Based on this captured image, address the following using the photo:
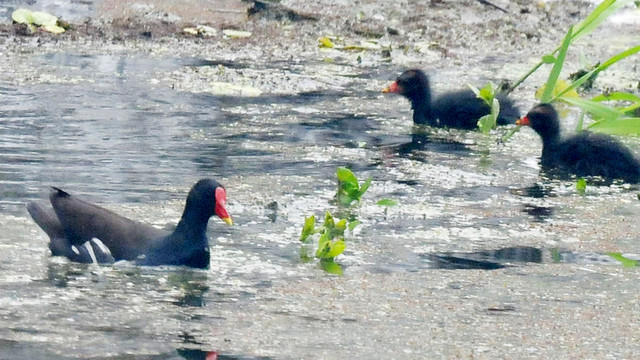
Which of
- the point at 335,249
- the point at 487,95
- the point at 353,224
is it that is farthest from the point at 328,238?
the point at 487,95

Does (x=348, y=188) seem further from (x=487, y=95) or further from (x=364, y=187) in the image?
(x=487, y=95)

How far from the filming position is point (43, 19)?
13.8m

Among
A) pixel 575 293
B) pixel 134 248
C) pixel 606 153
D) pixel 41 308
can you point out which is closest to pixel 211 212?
pixel 134 248

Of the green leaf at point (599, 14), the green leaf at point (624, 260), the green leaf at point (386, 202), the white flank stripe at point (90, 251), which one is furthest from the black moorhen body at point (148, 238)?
the green leaf at point (599, 14)

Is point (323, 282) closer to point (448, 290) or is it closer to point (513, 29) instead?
point (448, 290)

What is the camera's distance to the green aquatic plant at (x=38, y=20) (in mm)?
13664

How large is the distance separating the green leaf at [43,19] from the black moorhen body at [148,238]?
24.9ft

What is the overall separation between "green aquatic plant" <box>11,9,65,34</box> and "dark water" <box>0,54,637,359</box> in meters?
1.36

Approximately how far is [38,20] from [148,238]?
781 centimetres

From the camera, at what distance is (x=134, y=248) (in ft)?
21.2

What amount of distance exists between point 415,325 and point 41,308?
1.58 metres

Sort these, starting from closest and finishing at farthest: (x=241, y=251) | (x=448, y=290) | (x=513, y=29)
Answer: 1. (x=448, y=290)
2. (x=241, y=251)
3. (x=513, y=29)

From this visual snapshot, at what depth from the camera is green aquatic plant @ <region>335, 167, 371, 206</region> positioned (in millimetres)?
7816

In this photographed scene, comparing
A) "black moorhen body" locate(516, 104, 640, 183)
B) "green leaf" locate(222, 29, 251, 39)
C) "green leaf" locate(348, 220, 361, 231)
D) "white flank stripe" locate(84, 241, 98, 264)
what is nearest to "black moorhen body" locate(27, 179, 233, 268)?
"white flank stripe" locate(84, 241, 98, 264)
